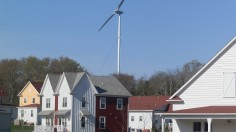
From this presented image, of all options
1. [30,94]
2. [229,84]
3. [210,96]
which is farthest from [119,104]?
[30,94]

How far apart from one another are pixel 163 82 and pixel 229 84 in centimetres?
8623

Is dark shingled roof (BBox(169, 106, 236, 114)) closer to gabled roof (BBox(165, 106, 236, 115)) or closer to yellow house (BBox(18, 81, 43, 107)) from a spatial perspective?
gabled roof (BBox(165, 106, 236, 115))

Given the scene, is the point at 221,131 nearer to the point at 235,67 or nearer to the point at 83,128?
the point at 235,67

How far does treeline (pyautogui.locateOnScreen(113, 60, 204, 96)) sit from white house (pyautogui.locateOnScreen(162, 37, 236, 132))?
77650 millimetres

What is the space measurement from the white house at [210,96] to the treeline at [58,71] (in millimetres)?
79302

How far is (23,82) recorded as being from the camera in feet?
429

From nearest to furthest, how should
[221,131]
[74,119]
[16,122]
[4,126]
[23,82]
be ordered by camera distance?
[4,126] → [221,131] → [74,119] → [16,122] → [23,82]

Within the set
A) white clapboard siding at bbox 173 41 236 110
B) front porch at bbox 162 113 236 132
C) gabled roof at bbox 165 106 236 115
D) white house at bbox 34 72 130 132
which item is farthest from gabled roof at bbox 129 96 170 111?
gabled roof at bbox 165 106 236 115

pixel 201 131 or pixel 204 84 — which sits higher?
pixel 204 84

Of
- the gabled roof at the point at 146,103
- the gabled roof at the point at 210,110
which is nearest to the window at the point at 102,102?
the gabled roof at the point at 146,103

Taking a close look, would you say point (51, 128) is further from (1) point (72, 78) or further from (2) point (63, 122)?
(1) point (72, 78)

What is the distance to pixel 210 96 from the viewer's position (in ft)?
132

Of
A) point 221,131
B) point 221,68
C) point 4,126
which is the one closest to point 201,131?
point 221,131

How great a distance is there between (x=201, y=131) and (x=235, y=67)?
5.43m
